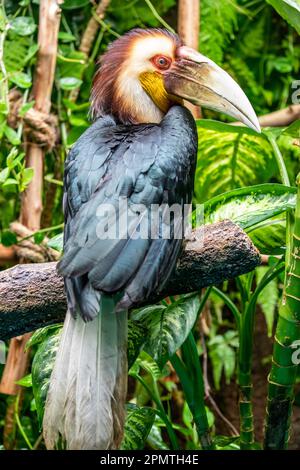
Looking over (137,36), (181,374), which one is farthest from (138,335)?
(137,36)

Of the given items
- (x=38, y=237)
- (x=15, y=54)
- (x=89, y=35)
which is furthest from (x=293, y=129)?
(x=89, y=35)

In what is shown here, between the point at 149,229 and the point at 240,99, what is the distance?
1.45 feet

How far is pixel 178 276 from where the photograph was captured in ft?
4.95

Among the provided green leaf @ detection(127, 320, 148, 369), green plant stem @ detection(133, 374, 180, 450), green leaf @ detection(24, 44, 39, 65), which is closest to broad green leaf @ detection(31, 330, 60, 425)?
green leaf @ detection(127, 320, 148, 369)

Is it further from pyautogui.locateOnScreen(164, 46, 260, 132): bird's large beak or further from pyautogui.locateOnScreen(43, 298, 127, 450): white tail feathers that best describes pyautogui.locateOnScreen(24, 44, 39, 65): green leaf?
pyautogui.locateOnScreen(43, 298, 127, 450): white tail feathers

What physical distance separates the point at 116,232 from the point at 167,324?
0.30 meters

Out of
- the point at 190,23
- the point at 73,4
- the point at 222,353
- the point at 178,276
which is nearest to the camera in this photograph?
the point at 178,276

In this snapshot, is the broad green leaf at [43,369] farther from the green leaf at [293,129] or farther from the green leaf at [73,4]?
the green leaf at [73,4]

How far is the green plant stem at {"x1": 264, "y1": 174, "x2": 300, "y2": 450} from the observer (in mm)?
1553

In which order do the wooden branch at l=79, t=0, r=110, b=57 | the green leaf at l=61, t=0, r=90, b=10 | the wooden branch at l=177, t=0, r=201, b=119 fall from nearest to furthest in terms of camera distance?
1. the wooden branch at l=177, t=0, r=201, b=119
2. the green leaf at l=61, t=0, r=90, b=10
3. the wooden branch at l=79, t=0, r=110, b=57

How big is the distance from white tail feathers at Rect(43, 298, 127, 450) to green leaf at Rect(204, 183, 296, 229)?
37 cm

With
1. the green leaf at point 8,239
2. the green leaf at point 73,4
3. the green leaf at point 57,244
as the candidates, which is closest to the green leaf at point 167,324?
the green leaf at point 57,244

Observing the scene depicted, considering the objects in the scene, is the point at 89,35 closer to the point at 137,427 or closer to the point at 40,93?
the point at 40,93

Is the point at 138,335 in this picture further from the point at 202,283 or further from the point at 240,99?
the point at 240,99
